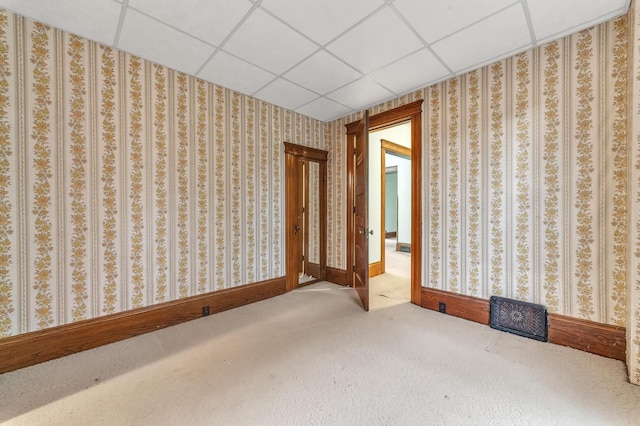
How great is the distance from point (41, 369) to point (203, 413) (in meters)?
1.44

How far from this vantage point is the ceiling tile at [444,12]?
174 centimetres

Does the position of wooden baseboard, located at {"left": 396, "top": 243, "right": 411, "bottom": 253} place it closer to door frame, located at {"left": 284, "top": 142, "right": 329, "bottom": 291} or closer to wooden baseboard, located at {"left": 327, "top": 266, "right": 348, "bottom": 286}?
wooden baseboard, located at {"left": 327, "top": 266, "right": 348, "bottom": 286}

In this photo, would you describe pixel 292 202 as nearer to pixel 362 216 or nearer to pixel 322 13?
pixel 362 216

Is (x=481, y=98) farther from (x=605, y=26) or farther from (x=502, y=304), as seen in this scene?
(x=502, y=304)

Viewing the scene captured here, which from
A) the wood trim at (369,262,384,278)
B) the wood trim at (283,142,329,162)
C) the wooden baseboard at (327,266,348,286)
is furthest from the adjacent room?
the wood trim at (369,262,384,278)

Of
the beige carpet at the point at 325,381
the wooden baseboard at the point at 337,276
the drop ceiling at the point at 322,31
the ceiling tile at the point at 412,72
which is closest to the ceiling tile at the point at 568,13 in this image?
the drop ceiling at the point at 322,31

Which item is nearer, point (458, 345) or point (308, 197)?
point (458, 345)

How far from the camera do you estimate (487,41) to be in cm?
215

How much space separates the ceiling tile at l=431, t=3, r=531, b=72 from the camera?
6.26 feet

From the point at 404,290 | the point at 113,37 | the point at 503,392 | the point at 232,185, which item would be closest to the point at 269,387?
the point at 503,392

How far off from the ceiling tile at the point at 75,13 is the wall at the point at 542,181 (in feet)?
10.0

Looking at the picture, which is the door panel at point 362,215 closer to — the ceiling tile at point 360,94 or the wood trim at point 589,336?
the ceiling tile at point 360,94

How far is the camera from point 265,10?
180cm

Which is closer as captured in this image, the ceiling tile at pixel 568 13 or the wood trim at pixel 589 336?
the ceiling tile at pixel 568 13
